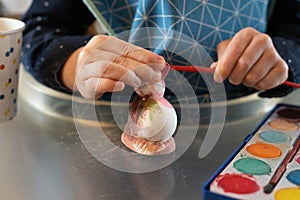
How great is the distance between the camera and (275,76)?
624mm

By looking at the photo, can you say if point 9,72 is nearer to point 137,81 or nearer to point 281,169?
point 137,81

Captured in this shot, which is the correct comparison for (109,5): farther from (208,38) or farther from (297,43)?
(297,43)

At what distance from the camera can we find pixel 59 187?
0.50 meters

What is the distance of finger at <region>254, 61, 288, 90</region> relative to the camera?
62 cm

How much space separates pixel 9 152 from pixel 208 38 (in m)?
0.29

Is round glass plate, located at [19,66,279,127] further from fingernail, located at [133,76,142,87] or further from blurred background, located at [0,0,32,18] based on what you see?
blurred background, located at [0,0,32,18]

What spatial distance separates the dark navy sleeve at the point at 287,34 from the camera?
2.25 ft

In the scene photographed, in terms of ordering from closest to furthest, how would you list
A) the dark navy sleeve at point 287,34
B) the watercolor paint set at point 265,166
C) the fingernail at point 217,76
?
the watercolor paint set at point 265,166, the fingernail at point 217,76, the dark navy sleeve at point 287,34

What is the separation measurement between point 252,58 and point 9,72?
0.29m

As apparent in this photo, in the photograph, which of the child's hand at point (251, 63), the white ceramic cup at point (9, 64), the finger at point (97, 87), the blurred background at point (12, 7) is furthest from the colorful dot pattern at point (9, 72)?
the blurred background at point (12, 7)

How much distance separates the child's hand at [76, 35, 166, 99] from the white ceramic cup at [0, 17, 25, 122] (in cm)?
10

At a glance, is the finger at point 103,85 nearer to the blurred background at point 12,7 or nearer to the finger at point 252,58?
the finger at point 252,58

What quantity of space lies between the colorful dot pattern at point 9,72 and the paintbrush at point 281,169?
13.0 inches

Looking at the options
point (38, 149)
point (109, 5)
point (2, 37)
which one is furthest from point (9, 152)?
point (109, 5)
